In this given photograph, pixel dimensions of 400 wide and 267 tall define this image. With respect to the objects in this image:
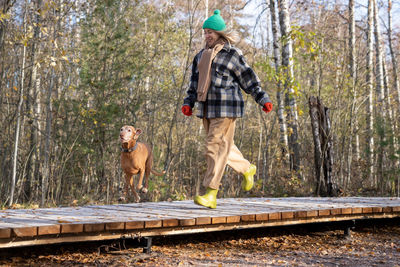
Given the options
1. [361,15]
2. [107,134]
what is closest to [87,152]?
[107,134]

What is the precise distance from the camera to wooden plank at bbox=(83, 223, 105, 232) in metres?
3.89

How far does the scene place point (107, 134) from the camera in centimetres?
988

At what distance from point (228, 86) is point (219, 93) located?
15 centimetres

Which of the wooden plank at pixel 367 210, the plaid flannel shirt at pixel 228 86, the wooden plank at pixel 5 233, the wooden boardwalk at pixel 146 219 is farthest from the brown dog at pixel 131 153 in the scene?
the wooden plank at pixel 367 210

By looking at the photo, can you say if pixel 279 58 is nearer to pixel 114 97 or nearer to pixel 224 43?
pixel 114 97

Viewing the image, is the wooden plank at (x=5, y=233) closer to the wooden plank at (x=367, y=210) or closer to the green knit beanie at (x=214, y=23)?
the green knit beanie at (x=214, y=23)

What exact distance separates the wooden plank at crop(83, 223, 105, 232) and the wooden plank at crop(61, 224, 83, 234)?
0.05m

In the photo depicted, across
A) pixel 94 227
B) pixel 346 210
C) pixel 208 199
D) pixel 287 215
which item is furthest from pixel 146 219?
pixel 346 210

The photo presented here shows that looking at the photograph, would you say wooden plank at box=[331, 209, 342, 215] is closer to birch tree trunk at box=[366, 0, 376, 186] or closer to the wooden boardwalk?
the wooden boardwalk

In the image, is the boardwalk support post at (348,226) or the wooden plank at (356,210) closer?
the wooden plank at (356,210)

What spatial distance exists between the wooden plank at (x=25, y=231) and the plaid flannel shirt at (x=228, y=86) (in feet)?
7.49

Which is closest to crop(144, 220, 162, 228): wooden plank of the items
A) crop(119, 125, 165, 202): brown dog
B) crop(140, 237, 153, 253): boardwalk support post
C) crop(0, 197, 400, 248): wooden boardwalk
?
crop(0, 197, 400, 248): wooden boardwalk

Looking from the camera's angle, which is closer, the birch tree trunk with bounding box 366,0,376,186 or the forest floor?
the forest floor

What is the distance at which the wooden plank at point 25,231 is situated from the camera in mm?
3529
